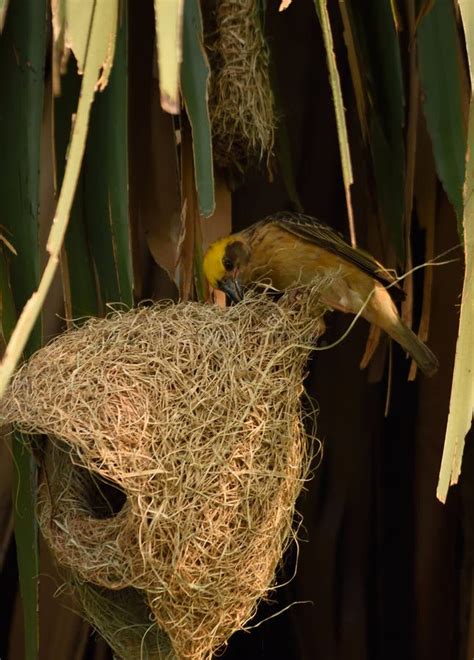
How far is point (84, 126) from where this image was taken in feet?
4.70

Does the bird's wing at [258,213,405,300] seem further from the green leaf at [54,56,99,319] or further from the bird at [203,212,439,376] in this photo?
the green leaf at [54,56,99,319]

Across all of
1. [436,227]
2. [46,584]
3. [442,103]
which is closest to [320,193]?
[436,227]

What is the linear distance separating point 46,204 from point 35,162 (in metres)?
0.52

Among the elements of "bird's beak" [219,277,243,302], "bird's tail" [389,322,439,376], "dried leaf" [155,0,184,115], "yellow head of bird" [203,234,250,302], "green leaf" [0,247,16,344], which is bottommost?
"bird's tail" [389,322,439,376]

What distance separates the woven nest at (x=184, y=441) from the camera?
181 cm

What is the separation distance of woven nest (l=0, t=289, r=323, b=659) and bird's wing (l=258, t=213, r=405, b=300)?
425 mm

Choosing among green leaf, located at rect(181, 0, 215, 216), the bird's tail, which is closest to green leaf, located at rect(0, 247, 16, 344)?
green leaf, located at rect(181, 0, 215, 216)

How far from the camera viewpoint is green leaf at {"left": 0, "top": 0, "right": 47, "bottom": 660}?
2.06 meters

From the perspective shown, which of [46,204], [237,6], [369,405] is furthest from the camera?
[369,405]

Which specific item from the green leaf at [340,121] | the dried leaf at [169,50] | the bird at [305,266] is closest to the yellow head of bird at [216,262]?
the bird at [305,266]

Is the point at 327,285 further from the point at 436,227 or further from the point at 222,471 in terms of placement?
the point at 436,227

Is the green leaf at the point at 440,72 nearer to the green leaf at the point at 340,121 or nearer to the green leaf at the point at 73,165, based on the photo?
the green leaf at the point at 340,121

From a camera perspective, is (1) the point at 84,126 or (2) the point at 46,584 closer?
(1) the point at 84,126

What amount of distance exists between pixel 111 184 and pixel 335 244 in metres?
0.54
